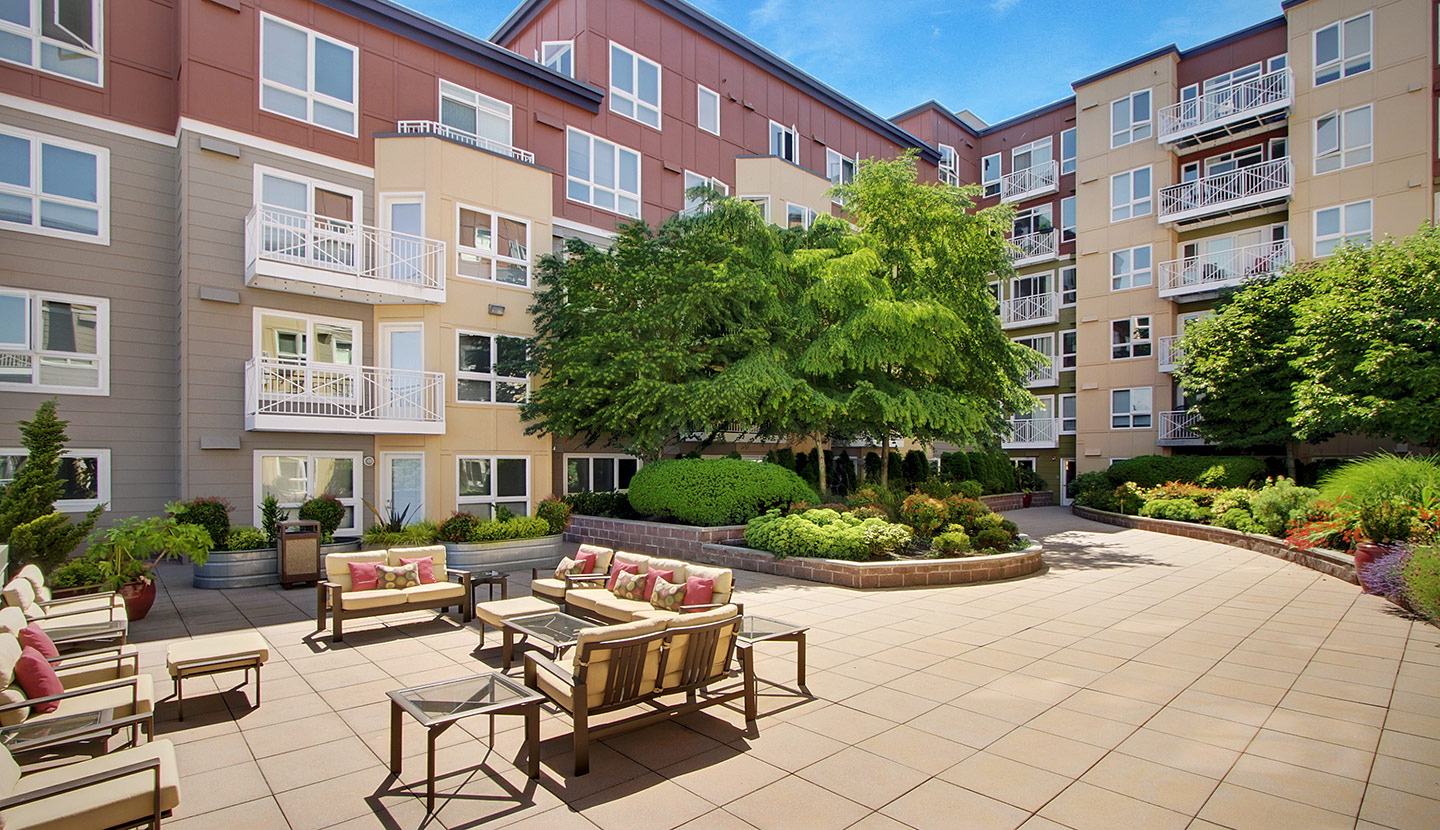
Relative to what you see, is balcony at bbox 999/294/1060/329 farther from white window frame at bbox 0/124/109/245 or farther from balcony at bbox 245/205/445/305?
white window frame at bbox 0/124/109/245

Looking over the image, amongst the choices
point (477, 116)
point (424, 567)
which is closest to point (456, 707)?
point (424, 567)

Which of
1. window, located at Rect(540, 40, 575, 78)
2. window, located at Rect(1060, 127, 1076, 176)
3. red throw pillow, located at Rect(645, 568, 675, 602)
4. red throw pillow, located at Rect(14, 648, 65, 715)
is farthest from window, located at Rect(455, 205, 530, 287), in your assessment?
window, located at Rect(1060, 127, 1076, 176)

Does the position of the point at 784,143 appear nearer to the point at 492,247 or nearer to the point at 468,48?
the point at 468,48

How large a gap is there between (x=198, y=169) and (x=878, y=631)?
14.5 meters

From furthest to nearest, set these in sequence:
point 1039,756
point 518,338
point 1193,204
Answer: point 1193,204
point 518,338
point 1039,756

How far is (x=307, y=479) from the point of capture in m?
Answer: 14.9

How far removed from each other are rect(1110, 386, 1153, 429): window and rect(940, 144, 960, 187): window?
36.9 ft

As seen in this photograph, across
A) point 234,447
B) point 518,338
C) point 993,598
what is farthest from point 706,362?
point 234,447

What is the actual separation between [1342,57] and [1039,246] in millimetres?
10678

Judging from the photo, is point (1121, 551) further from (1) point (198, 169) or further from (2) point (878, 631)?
(1) point (198, 169)

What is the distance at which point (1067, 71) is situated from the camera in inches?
1127

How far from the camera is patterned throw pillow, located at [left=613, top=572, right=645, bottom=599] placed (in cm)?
852

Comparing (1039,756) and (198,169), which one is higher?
(198,169)

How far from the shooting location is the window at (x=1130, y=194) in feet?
86.6
